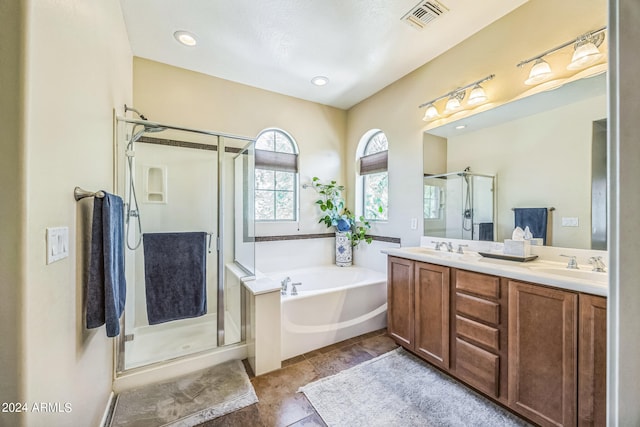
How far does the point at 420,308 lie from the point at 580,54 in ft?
6.56

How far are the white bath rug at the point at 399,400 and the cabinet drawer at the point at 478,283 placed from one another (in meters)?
0.70

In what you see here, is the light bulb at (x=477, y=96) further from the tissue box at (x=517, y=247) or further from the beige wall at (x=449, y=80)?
the tissue box at (x=517, y=247)

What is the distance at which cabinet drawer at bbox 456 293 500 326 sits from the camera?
1544 mm

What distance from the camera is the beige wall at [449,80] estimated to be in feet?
5.61

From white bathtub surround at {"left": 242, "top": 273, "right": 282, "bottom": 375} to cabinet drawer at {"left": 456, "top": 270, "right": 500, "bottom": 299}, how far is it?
4.46 ft

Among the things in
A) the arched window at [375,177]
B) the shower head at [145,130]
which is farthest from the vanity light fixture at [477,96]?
the shower head at [145,130]

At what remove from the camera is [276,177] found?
327 cm

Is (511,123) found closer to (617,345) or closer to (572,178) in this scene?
(572,178)

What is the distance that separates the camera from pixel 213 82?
2797mm

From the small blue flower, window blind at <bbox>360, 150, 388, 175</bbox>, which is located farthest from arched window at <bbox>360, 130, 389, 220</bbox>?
the small blue flower

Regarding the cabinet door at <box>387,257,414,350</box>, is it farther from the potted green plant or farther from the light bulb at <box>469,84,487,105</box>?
the light bulb at <box>469,84,487,105</box>

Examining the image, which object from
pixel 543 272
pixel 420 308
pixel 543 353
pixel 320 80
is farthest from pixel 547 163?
pixel 320 80

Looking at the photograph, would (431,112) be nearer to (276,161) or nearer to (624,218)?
(276,161)

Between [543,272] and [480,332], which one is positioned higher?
[543,272]
